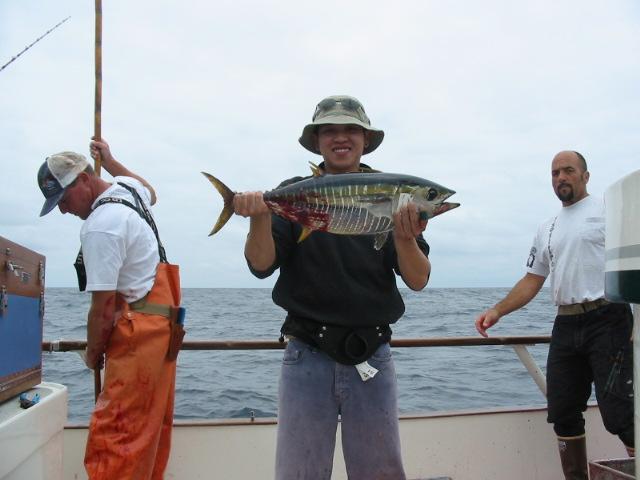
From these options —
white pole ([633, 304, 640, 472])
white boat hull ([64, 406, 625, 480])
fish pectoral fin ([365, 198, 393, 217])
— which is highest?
fish pectoral fin ([365, 198, 393, 217])

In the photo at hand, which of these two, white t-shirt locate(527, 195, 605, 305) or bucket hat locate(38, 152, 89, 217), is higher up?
bucket hat locate(38, 152, 89, 217)

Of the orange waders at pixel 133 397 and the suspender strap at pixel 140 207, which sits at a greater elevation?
the suspender strap at pixel 140 207

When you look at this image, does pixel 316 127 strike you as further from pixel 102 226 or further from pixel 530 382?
pixel 530 382

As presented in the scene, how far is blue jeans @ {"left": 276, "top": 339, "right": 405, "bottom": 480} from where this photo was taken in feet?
7.92

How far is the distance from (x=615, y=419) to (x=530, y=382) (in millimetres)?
7317

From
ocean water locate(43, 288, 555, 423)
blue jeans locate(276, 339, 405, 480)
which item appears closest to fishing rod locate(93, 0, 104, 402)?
blue jeans locate(276, 339, 405, 480)

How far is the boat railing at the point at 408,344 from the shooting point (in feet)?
13.0

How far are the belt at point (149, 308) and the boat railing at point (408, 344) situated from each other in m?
0.96

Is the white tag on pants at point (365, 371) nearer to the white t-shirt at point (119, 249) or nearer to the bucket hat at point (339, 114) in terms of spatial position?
the bucket hat at point (339, 114)

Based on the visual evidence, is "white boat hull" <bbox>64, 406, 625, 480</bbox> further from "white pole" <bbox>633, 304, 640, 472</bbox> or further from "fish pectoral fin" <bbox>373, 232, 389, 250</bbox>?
"white pole" <bbox>633, 304, 640, 472</bbox>

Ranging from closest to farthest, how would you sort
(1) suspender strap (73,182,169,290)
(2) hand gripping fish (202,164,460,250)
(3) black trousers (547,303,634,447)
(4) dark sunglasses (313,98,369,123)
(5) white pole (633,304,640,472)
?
1. (5) white pole (633,304,640,472)
2. (2) hand gripping fish (202,164,460,250)
3. (4) dark sunglasses (313,98,369,123)
4. (1) suspender strap (73,182,169,290)
5. (3) black trousers (547,303,634,447)

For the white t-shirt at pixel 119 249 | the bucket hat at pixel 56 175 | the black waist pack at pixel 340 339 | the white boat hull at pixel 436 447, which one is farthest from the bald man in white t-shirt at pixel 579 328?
the bucket hat at pixel 56 175

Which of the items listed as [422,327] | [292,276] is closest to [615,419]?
[292,276]

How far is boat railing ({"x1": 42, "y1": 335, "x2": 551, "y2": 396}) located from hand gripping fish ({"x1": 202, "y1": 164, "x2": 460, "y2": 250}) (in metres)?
1.67
